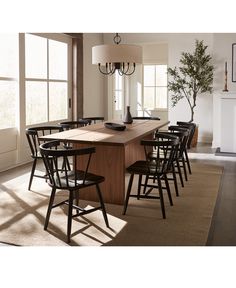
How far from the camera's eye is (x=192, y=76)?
8.23 metres

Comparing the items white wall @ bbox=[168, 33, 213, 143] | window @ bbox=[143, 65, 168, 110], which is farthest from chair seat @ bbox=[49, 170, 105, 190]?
window @ bbox=[143, 65, 168, 110]

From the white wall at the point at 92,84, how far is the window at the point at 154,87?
1651mm

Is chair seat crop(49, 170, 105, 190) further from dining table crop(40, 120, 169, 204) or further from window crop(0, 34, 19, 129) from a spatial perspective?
window crop(0, 34, 19, 129)

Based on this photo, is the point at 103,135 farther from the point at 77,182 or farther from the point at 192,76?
the point at 192,76

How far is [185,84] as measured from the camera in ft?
28.9

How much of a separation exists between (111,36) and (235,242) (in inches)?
281

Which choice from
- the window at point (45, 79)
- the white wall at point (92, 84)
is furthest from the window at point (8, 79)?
the white wall at point (92, 84)

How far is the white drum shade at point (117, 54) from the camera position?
4648mm

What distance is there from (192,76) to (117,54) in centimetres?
390

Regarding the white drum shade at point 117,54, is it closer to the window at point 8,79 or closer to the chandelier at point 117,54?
the chandelier at point 117,54

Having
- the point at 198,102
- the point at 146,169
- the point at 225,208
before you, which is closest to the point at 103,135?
the point at 146,169
